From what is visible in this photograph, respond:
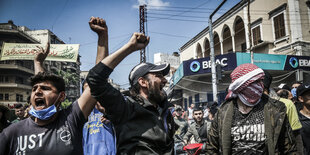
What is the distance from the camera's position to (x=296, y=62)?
15812mm

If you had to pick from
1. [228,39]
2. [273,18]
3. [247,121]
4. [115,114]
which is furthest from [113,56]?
[228,39]

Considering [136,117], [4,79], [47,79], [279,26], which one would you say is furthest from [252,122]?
[4,79]

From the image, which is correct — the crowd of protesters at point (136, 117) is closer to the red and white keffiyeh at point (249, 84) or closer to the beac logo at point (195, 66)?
the red and white keffiyeh at point (249, 84)

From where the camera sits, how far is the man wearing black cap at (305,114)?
305cm

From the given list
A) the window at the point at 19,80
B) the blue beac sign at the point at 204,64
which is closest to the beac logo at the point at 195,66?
the blue beac sign at the point at 204,64

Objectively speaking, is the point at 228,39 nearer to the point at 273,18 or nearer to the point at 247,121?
the point at 273,18

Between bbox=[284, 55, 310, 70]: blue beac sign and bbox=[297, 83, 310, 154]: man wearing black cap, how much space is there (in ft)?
48.7

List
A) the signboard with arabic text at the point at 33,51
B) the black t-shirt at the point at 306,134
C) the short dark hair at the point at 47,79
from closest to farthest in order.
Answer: the short dark hair at the point at 47,79
the black t-shirt at the point at 306,134
the signboard with arabic text at the point at 33,51

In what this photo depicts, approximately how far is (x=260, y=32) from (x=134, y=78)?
1941 cm

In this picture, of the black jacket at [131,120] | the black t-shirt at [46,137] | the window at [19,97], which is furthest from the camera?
the window at [19,97]

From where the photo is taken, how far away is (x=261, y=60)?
637 inches

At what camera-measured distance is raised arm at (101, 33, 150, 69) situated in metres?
1.68

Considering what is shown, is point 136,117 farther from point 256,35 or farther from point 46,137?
point 256,35

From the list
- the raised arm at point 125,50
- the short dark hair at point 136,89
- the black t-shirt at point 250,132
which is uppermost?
the raised arm at point 125,50
